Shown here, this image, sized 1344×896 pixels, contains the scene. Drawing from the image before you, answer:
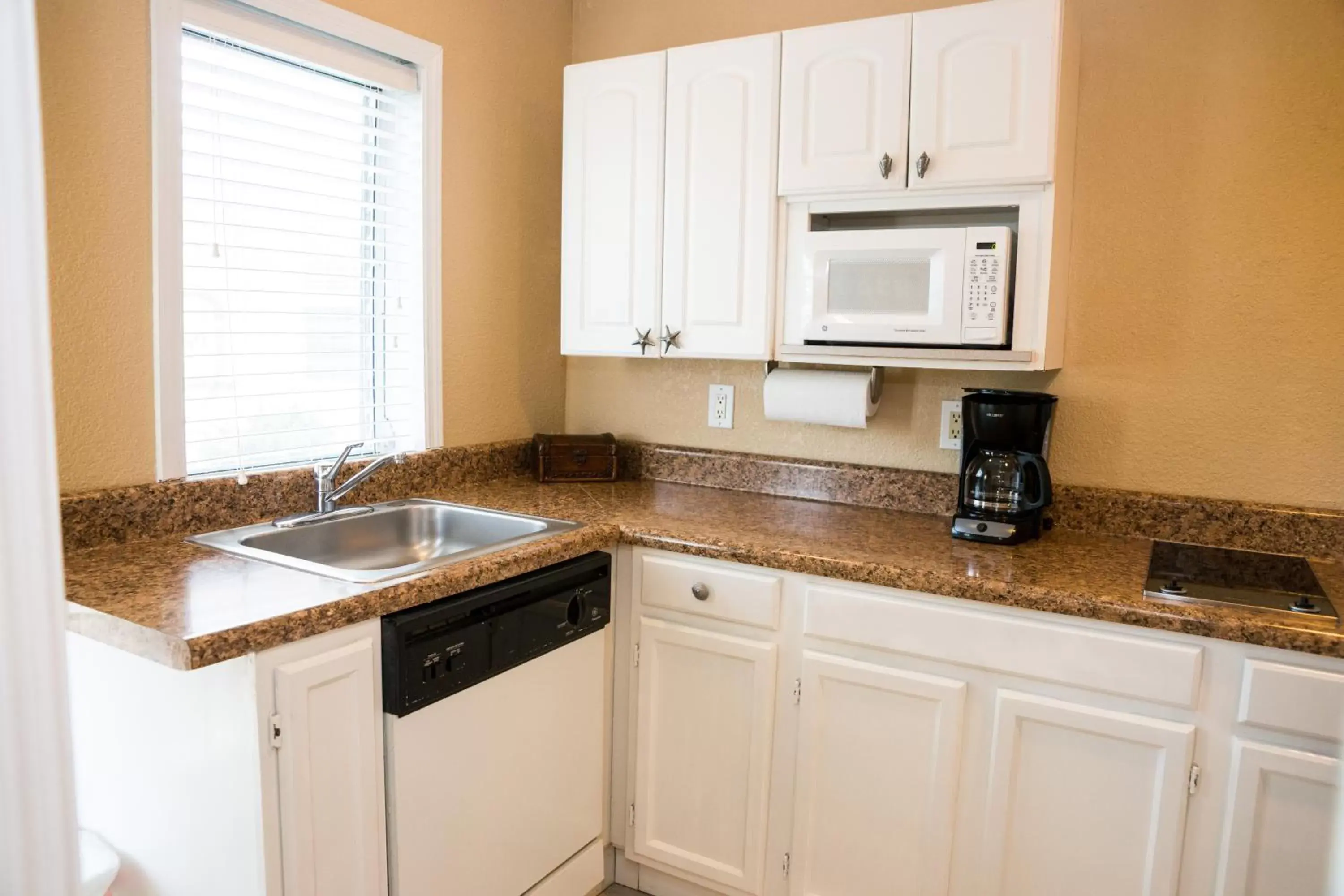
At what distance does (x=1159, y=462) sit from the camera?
7.07 ft

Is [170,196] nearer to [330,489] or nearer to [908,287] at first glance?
[330,489]

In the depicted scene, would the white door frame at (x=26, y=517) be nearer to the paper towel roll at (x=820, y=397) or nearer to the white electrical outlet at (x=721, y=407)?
the paper towel roll at (x=820, y=397)

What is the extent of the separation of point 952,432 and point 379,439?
1.47 metres

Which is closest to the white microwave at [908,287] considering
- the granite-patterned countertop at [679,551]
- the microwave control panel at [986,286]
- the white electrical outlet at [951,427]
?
the microwave control panel at [986,286]

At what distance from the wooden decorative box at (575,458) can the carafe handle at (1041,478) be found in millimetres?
1198

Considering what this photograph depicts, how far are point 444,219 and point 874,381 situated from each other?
47.7 inches

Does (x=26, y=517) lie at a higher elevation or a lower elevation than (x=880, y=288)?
lower

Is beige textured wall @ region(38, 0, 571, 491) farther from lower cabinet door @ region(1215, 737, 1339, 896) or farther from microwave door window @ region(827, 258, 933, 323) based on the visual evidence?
lower cabinet door @ region(1215, 737, 1339, 896)

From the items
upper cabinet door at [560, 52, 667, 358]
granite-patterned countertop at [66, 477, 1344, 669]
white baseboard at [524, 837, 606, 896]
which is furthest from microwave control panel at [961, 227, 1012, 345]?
white baseboard at [524, 837, 606, 896]

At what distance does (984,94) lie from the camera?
1.95 m

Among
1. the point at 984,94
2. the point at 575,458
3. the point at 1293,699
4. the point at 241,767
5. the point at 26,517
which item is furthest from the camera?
the point at 575,458

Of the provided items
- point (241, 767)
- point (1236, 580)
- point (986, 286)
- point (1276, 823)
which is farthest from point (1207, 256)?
point (241, 767)

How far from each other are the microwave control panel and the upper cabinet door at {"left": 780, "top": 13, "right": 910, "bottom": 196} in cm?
23

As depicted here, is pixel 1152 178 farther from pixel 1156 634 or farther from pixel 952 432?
pixel 1156 634
